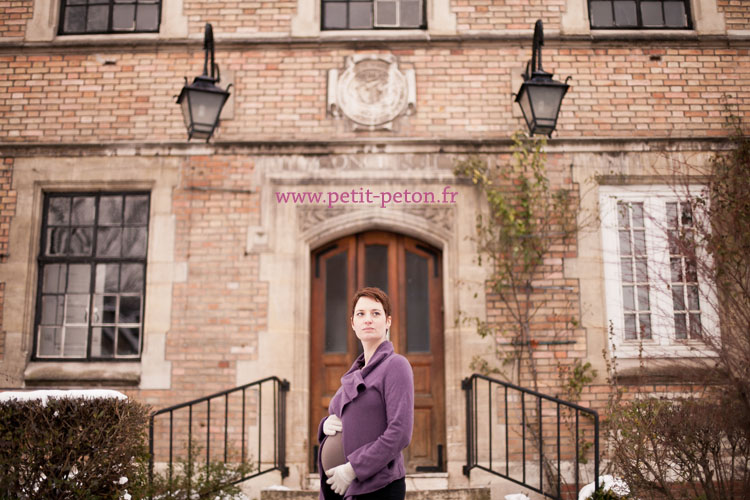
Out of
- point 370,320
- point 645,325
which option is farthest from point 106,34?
point 645,325

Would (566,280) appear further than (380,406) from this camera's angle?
Yes

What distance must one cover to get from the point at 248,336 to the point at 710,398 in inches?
→ 165

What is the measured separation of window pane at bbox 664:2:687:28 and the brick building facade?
0.04 metres

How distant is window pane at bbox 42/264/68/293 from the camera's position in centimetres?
700

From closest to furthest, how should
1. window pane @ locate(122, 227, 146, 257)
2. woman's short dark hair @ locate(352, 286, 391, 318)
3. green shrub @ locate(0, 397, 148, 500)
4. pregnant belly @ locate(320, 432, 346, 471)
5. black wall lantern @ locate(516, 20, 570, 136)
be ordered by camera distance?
pregnant belly @ locate(320, 432, 346, 471) < woman's short dark hair @ locate(352, 286, 391, 318) < green shrub @ locate(0, 397, 148, 500) < black wall lantern @ locate(516, 20, 570, 136) < window pane @ locate(122, 227, 146, 257)

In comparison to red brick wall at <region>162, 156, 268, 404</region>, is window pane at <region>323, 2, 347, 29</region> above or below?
above

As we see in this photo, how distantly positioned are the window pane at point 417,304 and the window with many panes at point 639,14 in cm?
337

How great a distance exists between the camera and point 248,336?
6664mm

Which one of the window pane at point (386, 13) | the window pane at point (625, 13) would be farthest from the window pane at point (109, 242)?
the window pane at point (625, 13)

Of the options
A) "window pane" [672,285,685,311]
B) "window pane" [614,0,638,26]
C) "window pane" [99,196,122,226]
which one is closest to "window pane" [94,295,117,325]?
"window pane" [99,196,122,226]

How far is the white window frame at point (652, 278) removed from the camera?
6.67m

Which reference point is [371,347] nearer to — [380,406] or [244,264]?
[380,406]

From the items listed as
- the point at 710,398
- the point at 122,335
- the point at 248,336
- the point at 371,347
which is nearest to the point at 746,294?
the point at 710,398

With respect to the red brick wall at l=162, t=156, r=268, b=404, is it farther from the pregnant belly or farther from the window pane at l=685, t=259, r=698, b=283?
the window pane at l=685, t=259, r=698, b=283
